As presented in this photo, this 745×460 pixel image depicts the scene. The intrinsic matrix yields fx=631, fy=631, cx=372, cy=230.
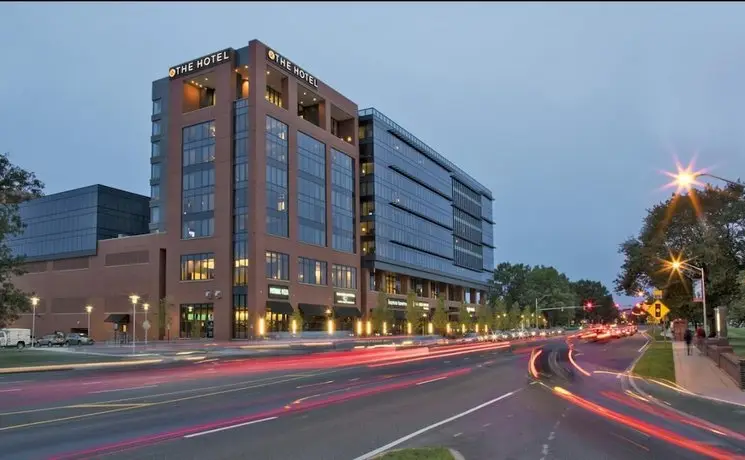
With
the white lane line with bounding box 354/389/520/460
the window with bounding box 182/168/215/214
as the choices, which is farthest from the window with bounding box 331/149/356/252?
the white lane line with bounding box 354/389/520/460

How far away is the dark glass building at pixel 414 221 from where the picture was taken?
9594 centimetres

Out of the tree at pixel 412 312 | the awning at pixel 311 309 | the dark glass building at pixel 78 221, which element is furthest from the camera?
the tree at pixel 412 312

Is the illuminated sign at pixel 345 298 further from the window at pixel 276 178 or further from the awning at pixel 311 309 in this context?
the window at pixel 276 178

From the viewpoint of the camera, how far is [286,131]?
3036 inches

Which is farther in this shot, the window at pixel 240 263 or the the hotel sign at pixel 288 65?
the the hotel sign at pixel 288 65

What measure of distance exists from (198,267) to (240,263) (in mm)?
6444

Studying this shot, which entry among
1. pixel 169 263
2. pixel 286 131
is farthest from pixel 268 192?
pixel 169 263

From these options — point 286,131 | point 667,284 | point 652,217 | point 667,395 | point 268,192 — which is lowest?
point 667,395

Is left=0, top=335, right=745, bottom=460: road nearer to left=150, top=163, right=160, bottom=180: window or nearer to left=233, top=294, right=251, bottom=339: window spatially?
left=233, top=294, right=251, bottom=339: window

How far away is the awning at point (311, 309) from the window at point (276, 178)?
884 cm

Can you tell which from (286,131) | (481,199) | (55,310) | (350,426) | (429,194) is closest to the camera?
(350,426)

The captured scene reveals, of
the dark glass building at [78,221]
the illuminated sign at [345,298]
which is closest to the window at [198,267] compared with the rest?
the illuminated sign at [345,298]

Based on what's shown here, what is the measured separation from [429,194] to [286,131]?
147 feet

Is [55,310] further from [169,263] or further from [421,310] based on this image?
[421,310]
